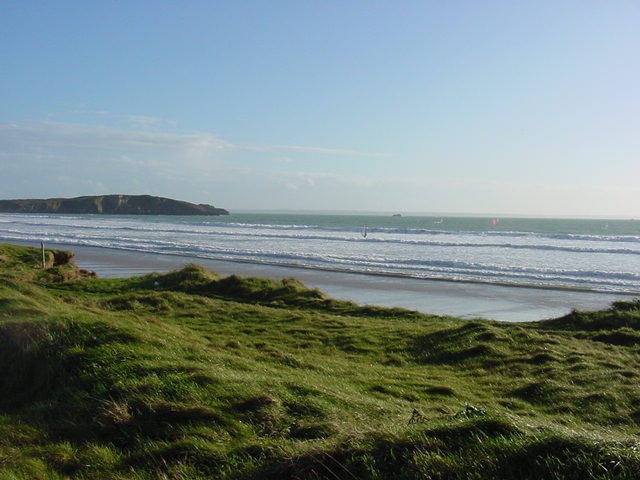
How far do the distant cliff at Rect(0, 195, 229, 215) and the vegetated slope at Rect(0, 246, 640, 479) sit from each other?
591 ft

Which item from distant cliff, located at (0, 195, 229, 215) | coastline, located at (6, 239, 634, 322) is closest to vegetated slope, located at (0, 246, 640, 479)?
coastline, located at (6, 239, 634, 322)

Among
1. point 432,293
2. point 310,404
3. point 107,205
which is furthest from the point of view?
point 107,205

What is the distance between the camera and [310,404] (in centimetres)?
541

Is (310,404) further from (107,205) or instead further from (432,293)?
(107,205)

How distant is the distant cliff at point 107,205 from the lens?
602 feet

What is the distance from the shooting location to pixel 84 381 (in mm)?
5859

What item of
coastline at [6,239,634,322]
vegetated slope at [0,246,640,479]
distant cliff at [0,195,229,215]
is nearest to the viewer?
vegetated slope at [0,246,640,479]

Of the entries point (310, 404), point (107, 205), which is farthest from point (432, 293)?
point (107, 205)

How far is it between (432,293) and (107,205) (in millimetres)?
178483

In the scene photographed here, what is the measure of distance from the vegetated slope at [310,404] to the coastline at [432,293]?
736cm

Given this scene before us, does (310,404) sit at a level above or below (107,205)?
below

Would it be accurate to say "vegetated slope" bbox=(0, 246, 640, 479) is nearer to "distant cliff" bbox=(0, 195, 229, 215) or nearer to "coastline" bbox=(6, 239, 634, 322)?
"coastline" bbox=(6, 239, 634, 322)

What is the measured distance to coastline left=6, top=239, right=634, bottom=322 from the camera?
20.1 meters

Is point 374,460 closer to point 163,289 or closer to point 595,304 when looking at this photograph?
point 163,289
